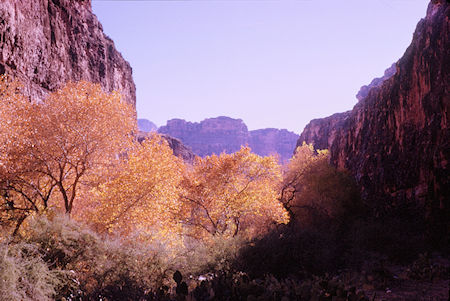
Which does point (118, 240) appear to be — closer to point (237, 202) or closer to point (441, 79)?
point (237, 202)

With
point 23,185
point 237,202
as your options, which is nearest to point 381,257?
point 237,202

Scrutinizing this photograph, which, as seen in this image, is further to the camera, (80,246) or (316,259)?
(316,259)

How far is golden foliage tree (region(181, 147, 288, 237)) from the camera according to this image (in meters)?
20.5

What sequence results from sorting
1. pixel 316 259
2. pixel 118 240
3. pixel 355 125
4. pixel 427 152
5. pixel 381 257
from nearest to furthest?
pixel 118 240 → pixel 316 259 → pixel 381 257 → pixel 427 152 → pixel 355 125

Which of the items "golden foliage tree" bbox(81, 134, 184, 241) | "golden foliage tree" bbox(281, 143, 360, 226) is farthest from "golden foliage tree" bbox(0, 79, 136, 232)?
"golden foliage tree" bbox(281, 143, 360, 226)

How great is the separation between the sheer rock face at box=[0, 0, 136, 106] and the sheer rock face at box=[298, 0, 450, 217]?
82.3 feet

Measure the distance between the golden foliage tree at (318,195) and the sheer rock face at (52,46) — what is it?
70.7 feet

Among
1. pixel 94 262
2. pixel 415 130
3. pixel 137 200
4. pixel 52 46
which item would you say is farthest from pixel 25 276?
pixel 52 46

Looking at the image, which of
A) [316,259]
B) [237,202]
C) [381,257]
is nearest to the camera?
[316,259]

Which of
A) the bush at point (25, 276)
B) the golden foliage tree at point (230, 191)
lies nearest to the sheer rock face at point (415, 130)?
the golden foliage tree at point (230, 191)

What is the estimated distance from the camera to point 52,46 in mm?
42844

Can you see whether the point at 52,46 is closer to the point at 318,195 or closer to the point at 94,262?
the point at 94,262

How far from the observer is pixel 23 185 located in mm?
15555

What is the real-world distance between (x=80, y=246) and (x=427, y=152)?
84.7 ft
